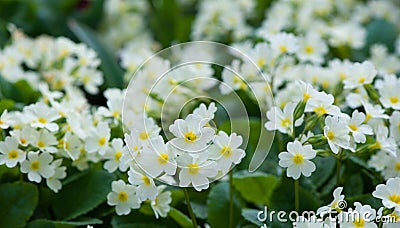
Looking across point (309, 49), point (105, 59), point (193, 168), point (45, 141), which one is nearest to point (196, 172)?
point (193, 168)

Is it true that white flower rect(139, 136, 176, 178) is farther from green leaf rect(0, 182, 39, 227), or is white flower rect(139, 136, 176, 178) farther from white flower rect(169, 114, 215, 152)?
green leaf rect(0, 182, 39, 227)

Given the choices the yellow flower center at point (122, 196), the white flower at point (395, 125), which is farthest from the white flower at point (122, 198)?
the white flower at point (395, 125)

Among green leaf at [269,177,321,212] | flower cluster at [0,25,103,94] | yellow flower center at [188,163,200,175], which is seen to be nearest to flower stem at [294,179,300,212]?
green leaf at [269,177,321,212]

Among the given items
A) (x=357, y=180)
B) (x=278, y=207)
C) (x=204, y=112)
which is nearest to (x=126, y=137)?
(x=204, y=112)

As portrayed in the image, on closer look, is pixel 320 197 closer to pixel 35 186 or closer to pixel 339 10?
pixel 35 186

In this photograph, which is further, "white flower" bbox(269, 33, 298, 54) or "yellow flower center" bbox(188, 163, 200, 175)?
"white flower" bbox(269, 33, 298, 54)

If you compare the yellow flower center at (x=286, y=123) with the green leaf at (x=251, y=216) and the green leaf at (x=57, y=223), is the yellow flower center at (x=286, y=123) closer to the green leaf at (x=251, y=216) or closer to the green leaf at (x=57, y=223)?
the green leaf at (x=251, y=216)
